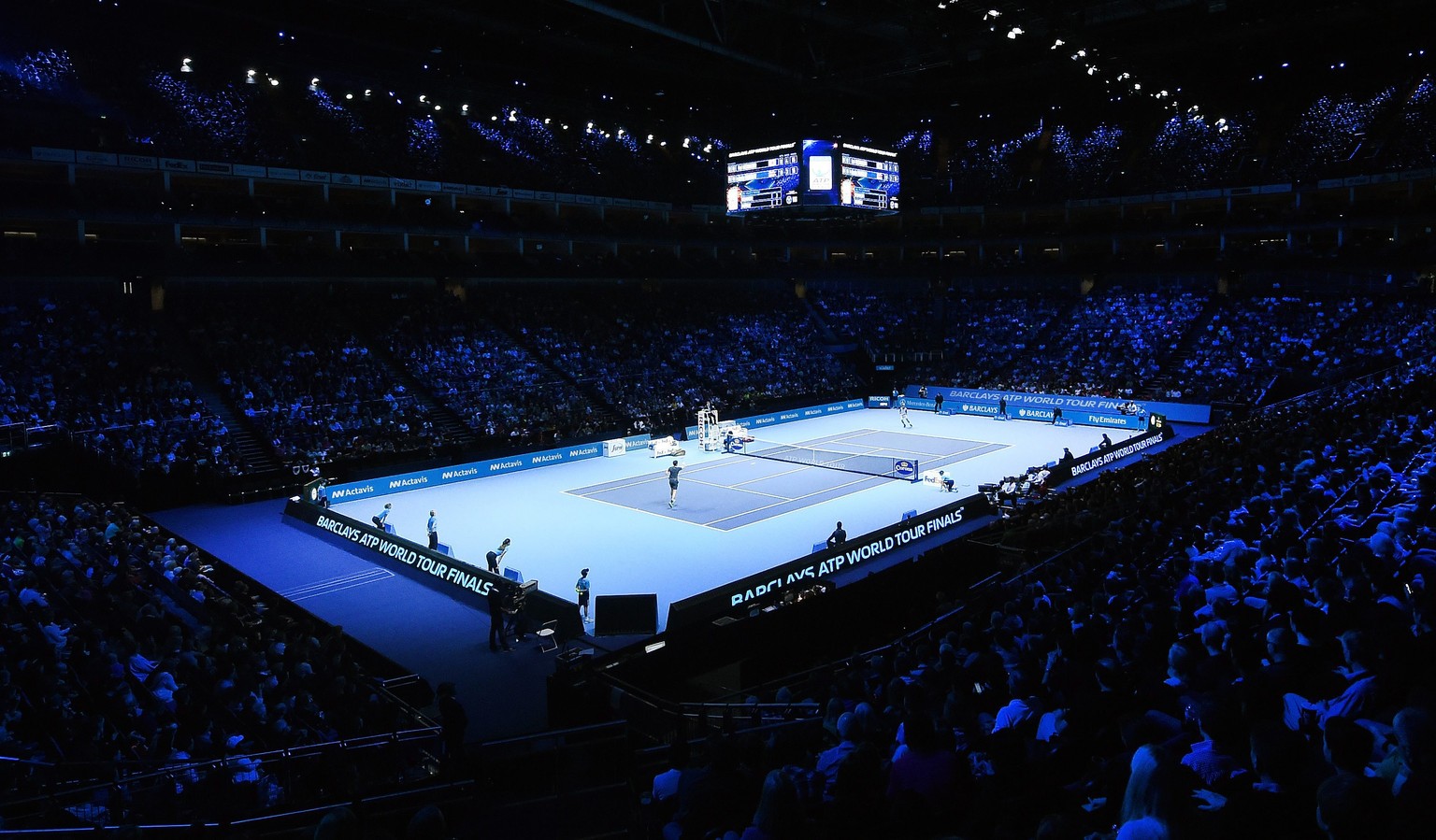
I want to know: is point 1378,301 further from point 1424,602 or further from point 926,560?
point 1424,602

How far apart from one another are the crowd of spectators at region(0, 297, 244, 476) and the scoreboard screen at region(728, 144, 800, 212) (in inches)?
801

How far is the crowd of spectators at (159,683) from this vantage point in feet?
28.4

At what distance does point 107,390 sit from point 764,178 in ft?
81.1

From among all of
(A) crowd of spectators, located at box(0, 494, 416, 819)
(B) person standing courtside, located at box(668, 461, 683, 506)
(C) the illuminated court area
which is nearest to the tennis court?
(C) the illuminated court area

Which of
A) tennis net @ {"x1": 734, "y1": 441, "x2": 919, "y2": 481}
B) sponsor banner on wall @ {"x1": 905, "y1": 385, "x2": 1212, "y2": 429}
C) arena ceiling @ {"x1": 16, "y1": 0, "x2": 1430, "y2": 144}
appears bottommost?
tennis net @ {"x1": 734, "y1": 441, "x2": 919, "y2": 481}

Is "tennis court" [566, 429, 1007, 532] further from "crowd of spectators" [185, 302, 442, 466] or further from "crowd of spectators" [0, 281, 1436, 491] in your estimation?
"crowd of spectators" [185, 302, 442, 466]

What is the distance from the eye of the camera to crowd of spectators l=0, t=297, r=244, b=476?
90.4 feet

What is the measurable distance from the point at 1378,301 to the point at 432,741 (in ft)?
172

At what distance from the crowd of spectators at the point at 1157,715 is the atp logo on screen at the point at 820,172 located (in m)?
21.4

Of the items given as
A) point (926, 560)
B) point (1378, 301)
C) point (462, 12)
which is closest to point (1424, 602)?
point (926, 560)

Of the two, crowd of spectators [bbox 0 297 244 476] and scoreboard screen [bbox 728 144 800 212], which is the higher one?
scoreboard screen [bbox 728 144 800 212]

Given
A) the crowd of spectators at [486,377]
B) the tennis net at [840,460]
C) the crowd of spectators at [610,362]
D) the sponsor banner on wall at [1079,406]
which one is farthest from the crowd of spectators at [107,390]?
the sponsor banner on wall at [1079,406]

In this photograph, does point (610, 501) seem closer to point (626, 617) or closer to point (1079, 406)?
point (626, 617)

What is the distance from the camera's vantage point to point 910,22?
3531 cm
